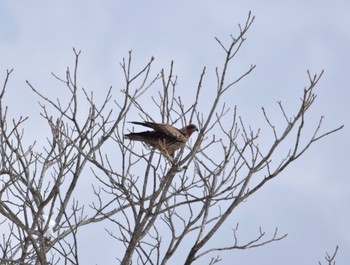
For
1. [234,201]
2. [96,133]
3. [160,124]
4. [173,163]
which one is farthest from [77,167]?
[234,201]

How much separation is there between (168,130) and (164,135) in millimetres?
159

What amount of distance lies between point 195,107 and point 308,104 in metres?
0.94

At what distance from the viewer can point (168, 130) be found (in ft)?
19.7

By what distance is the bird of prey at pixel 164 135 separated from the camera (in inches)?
232

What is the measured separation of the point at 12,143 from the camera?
579cm

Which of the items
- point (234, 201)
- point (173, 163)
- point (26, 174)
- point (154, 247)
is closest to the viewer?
point (234, 201)

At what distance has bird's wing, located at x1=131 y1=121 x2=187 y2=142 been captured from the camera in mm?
5868

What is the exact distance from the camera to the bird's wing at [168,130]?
5.87m

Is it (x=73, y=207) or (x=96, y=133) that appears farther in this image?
(x=96, y=133)

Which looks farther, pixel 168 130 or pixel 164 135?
pixel 164 135

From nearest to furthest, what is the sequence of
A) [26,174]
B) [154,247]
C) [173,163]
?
[173,163]
[154,247]
[26,174]

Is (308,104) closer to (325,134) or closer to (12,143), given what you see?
(325,134)

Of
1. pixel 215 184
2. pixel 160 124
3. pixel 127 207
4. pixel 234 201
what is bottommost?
pixel 234 201

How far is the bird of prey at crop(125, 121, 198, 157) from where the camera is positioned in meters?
5.90
